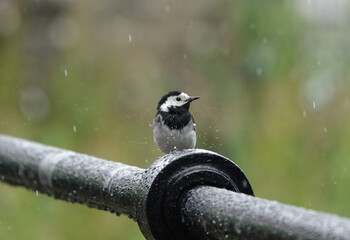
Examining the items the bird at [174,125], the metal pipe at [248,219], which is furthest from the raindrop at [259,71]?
the metal pipe at [248,219]

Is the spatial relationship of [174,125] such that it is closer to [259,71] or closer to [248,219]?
[248,219]

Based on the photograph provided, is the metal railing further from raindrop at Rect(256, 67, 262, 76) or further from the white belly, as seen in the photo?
raindrop at Rect(256, 67, 262, 76)

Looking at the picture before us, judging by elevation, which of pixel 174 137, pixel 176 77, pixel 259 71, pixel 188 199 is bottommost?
pixel 176 77

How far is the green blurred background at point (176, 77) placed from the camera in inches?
222

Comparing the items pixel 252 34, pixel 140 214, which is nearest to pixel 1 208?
pixel 252 34

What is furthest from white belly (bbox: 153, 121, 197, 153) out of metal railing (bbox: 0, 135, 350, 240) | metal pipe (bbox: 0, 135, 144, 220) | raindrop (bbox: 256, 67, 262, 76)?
raindrop (bbox: 256, 67, 262, 76)

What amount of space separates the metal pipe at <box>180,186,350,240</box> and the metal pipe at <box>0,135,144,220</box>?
5.7 inches

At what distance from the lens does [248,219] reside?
978 millimetres

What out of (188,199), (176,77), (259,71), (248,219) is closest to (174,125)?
(188,199)

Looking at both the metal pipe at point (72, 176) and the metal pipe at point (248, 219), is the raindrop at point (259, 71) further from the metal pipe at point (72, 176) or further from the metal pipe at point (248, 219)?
the metal pipe at point (248, 219)

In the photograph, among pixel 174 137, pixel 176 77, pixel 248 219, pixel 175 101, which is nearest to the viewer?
pixel 248 219

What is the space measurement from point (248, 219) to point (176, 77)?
4795mm

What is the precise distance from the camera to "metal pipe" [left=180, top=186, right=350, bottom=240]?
2.80 ft

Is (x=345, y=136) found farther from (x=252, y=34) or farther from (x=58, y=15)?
(x=58, y=15)
